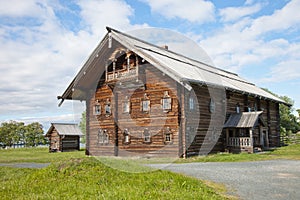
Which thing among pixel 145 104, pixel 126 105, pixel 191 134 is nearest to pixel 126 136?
pixel 126 105

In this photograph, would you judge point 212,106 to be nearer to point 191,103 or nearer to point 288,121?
point 191,103

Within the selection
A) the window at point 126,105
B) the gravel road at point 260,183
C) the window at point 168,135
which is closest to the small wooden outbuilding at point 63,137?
the window at point 126,105

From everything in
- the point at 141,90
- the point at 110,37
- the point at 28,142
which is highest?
the point at 110,37

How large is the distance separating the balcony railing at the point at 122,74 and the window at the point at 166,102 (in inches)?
104

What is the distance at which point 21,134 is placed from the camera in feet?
197

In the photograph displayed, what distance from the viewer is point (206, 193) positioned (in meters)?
7.48

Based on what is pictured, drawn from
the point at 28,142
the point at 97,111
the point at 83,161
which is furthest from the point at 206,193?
the point at 28,142

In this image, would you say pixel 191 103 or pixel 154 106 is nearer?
pixel 191 103

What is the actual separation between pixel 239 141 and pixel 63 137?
21668 mm

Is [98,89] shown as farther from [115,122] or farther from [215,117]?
[215,117]

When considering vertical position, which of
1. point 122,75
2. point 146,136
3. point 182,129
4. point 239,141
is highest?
point 122,75

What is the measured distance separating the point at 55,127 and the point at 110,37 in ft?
58.4

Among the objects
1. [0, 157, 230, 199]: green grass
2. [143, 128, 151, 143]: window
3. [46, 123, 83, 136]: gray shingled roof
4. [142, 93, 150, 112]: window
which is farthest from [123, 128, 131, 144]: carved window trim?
[46, 123, 83, 136]: gray shingled roof

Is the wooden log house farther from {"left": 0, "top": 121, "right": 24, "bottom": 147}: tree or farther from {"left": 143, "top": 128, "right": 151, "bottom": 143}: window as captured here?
{"left": 0, "top": 121, "right": 24, "bottom": 147}: tree
